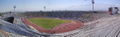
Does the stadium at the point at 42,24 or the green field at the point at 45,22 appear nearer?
the stadium at the point at 42,24

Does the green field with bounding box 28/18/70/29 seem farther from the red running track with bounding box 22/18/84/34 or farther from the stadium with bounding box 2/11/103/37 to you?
the red running track with bounding box 22/18/84/34

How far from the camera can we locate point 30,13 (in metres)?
8.16

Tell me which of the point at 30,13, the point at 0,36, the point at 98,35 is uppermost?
the point at 30,13

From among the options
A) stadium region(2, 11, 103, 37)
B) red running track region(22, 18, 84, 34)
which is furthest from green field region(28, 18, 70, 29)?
red running track region(22, 18, 84, 34)

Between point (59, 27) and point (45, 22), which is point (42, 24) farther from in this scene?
point (59, 27)

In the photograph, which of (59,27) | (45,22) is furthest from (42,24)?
(59,27)

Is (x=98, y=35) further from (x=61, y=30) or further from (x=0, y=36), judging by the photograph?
(x=0, y=36)

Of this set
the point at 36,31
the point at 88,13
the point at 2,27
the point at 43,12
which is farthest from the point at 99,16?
the point at 2,27

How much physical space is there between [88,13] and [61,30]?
5.58m

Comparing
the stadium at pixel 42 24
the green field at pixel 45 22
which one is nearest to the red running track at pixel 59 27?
the stadium at pixel 42 24

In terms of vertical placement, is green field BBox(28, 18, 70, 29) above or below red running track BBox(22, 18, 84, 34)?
above

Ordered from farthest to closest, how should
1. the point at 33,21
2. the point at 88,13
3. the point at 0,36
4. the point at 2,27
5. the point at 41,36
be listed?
the point at 88,13 < the point at 33,21 < the point at 41,36 < the point at 2,27 < the point at 0,36

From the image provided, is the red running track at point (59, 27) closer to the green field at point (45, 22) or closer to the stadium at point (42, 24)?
the stadium at point (42, 24)

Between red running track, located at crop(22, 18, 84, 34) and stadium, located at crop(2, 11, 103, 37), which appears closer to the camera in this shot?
Result: stadium, located at crop(2, 11, 103, 37)
